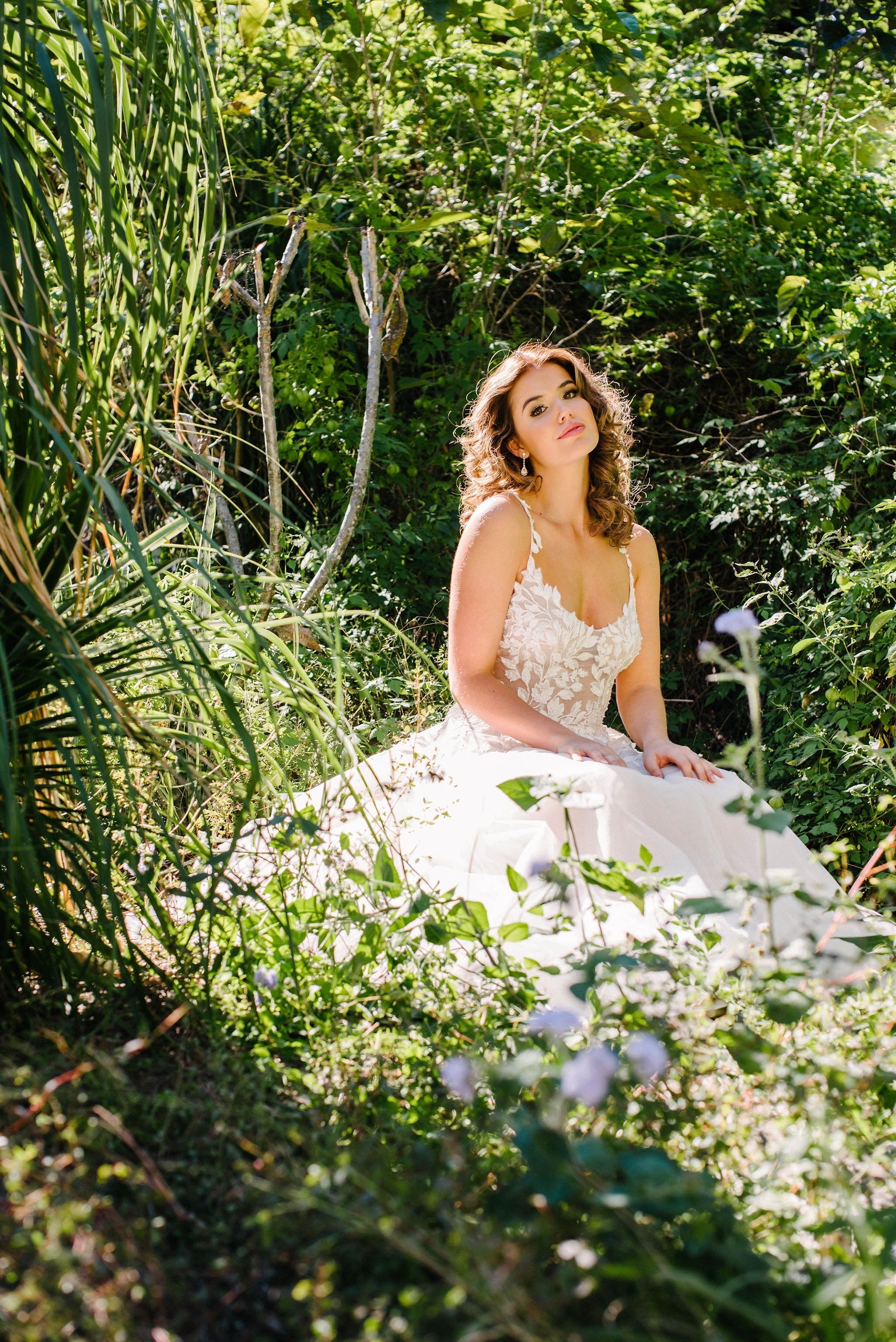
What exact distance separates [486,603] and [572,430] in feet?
1.61

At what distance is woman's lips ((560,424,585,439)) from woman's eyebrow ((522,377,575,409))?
11cm

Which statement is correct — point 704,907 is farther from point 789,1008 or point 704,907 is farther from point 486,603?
point 486,603

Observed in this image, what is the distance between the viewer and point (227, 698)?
1512 millimetres

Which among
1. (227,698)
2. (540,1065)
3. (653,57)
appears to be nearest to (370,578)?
(653,57)

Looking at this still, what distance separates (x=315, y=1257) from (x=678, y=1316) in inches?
12.2

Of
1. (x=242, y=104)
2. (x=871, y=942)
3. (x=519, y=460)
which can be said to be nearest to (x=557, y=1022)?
(x=871, y=942)

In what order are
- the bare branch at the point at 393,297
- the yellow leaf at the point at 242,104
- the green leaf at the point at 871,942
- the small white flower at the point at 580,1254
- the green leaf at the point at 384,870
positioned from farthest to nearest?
the yellow leaf at the point at 242,104 < the bare branch at the point at 393,297 < the green leaf at the point at 384,870 < the green leaf at the point at 871,942 < the small white flower at the point at 580,1254

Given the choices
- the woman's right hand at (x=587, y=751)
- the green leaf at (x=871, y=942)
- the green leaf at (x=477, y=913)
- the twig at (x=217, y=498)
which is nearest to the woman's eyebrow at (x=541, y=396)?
the twig at (x=217, y=498)

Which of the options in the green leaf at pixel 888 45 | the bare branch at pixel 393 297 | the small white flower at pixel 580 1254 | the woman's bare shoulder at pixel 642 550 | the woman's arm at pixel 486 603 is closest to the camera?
the small white flower at pixel 580 1254

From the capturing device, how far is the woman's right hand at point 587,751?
2219 mm

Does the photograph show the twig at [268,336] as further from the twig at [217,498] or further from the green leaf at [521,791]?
the green leaf at [521,791]

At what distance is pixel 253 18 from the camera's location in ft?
10.6

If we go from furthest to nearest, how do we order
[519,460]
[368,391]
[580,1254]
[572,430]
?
[368,391] < [519,460] < [572,430] < [580,1254]

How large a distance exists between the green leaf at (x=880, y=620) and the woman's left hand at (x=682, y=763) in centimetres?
81
